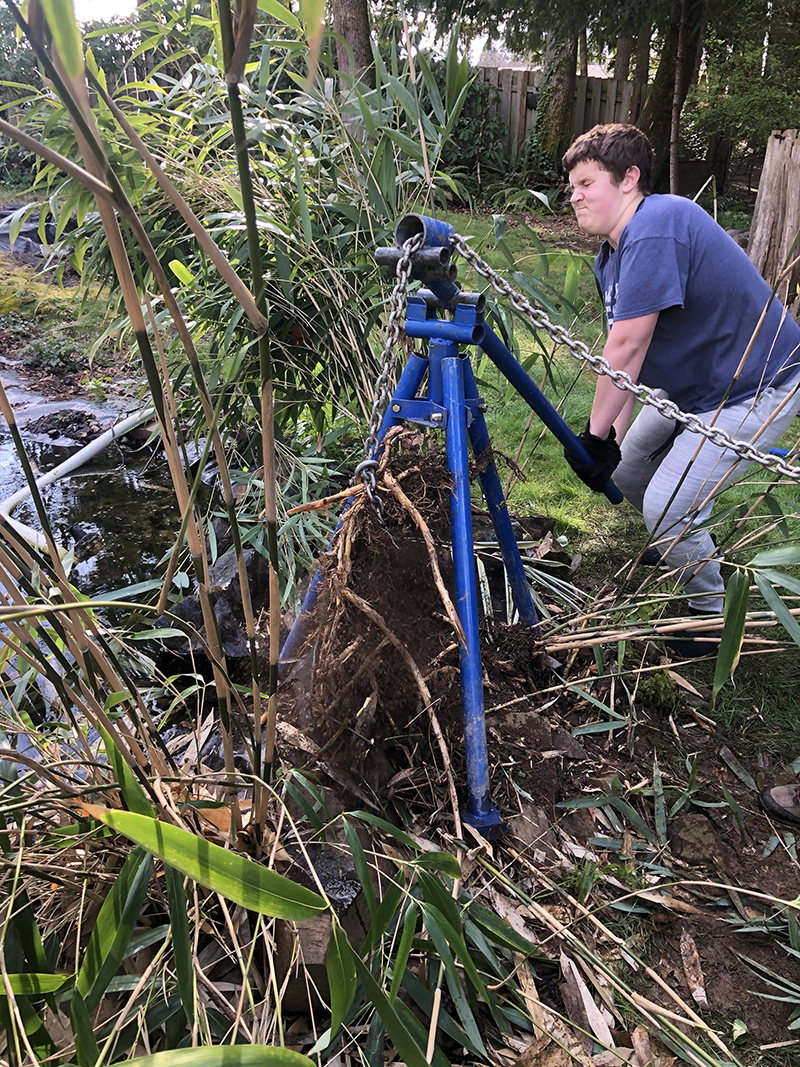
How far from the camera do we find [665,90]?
1045 cm

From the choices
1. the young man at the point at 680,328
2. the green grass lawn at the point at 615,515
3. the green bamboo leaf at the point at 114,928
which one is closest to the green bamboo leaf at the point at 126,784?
the green bamboo leaf at the point at 114,928

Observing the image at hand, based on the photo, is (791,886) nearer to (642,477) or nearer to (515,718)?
(515,718)

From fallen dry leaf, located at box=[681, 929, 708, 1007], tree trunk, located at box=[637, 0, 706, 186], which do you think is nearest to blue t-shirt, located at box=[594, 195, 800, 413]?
fallen dry leaf, located at box=[681, 929, 708, 1007]

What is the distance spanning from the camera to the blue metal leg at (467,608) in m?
1.61

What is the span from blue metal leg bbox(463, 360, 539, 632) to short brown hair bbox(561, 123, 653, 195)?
1.17 metres

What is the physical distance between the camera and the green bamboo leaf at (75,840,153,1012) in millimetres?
814

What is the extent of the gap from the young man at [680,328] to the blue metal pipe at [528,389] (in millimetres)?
121

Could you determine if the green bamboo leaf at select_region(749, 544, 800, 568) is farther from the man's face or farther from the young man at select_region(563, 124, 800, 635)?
the man's face

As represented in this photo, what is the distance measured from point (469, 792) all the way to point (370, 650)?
17.7 inches

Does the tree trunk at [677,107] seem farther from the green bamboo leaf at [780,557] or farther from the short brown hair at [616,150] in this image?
the green bamboo leaf at [780,557]

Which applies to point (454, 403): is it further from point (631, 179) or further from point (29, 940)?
point (631, 179)

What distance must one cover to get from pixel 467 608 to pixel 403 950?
790 mm

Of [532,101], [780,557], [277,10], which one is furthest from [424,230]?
[532,101]

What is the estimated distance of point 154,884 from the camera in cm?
120
